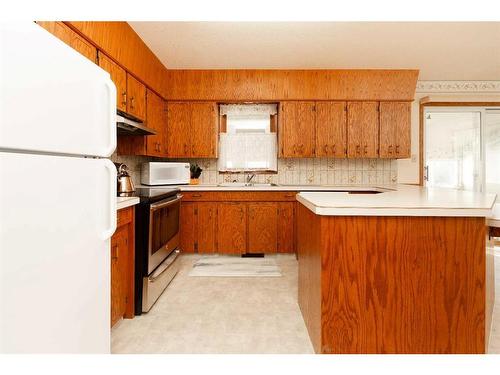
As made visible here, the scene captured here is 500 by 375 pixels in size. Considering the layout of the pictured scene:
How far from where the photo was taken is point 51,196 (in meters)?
0.94

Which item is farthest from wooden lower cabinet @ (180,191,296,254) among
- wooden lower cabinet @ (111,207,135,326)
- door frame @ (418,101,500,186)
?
door frame @ (418,101,500,186)

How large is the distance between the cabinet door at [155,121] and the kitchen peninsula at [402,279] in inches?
100

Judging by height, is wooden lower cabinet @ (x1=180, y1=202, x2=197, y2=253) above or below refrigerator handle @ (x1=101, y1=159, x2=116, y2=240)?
below

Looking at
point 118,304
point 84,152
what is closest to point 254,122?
point 118,304

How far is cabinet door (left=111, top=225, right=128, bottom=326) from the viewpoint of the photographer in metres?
2.02

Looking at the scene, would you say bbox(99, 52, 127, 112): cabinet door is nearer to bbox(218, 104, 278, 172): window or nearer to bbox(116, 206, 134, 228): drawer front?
bbox(116, 206, 134, 228): drawer front

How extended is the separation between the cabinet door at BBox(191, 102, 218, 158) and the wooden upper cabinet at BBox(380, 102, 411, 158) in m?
2.20

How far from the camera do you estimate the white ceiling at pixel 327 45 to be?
2.96 metres

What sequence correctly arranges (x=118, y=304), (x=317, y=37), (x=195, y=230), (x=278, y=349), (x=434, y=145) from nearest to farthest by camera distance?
1. (x=278, y=349)
2. (x=118, y=304)
3. (x=317, y=37)
4. (x=195, y=230)
5. (x=434, y=145)

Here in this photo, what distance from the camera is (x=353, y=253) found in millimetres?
1554

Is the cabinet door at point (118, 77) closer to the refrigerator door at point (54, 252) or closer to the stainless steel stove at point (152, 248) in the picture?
the stainless steel stove at point (152, 248)

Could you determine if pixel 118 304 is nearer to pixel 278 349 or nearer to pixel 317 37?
pixel 278 349

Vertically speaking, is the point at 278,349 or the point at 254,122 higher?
the point at 254,122
